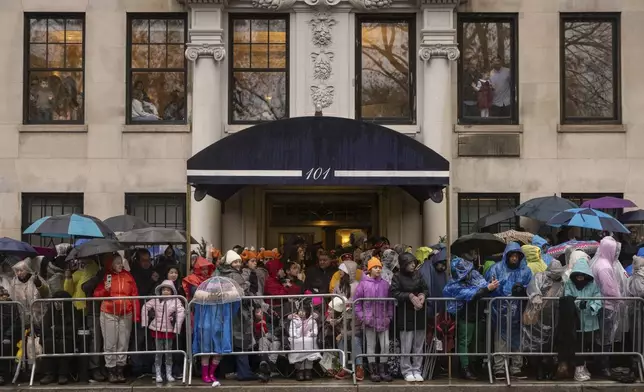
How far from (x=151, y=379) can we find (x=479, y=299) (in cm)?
476

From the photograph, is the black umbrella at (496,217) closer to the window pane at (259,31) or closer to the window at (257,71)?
the window at (257,71)

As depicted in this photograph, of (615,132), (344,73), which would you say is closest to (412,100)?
(344,73)

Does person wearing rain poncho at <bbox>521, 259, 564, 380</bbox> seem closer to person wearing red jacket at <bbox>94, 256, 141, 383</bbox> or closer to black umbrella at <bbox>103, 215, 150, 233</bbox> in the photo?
person wearing red jacket at <bbox>94, 256, 141, 383</bbox>

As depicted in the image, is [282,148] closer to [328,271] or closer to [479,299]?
[328,271]

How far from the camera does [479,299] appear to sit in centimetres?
1316

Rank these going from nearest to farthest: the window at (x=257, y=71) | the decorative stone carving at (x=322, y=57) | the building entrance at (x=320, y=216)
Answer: the decorative stone carving at (x=322, y=57) < the window at (x=257, y=71) < the building entrance at (x=320, y=216)

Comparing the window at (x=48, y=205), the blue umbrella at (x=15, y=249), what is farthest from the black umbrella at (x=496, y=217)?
the blue umbrella at (x=15, y=249)

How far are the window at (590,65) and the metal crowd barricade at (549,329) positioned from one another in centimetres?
642

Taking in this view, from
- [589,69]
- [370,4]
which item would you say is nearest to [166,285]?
[370,4]

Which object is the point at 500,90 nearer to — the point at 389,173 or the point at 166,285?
the point at 389,173

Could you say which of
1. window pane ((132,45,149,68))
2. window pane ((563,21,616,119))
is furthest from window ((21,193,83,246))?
window pane ((563,21,616,119))

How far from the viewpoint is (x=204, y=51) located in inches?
711

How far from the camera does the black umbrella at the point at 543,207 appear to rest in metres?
16.5

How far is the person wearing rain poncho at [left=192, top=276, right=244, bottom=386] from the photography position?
13.1 m
